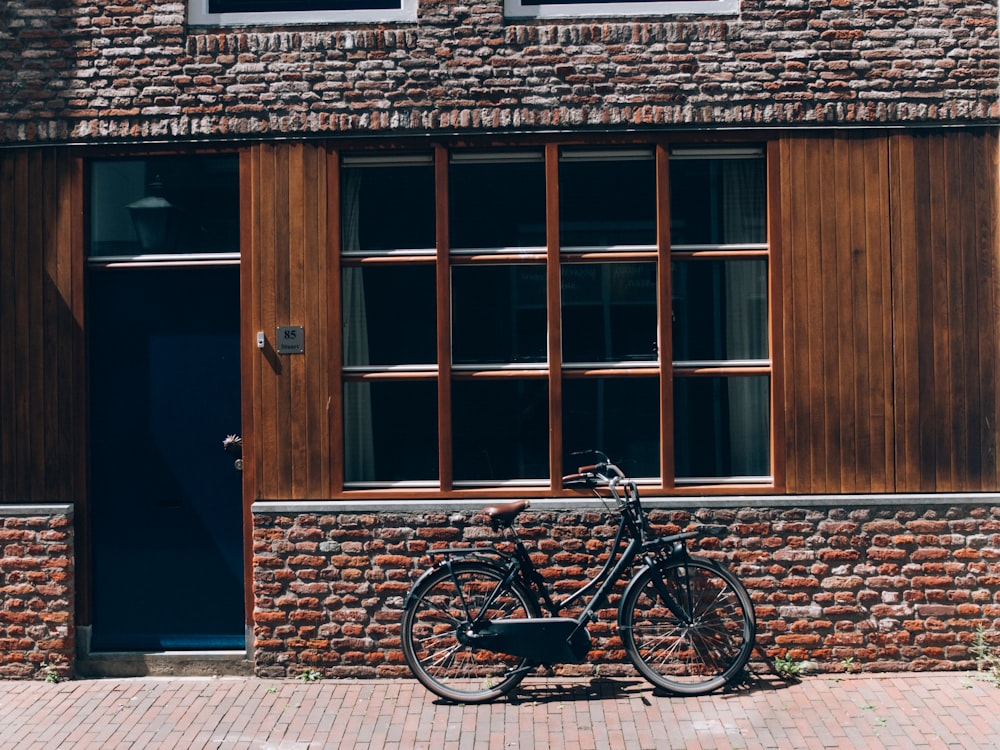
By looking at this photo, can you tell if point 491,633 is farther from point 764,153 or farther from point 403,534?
point 764,153

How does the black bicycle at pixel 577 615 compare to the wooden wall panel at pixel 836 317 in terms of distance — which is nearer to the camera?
the black bicycle at pixel 577 615

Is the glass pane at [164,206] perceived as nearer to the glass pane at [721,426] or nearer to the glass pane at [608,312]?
the glass pane at [608,312]

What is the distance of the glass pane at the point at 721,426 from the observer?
24.5 feet

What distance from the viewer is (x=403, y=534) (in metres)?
7.34

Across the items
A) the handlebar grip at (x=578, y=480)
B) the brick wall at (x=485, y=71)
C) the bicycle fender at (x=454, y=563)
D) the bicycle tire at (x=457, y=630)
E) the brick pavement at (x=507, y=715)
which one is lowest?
the brick pavement at (x=507, y=715)

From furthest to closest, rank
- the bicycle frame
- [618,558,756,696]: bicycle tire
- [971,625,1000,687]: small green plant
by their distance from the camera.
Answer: [971,625,1000,687]: small green plant, [618,558,756,696]: bicycle tire, the bicycle frame

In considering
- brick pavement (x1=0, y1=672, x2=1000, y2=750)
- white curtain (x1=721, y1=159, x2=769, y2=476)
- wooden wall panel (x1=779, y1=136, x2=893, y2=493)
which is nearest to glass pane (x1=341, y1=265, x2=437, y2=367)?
white curtain (x1=721, y1=159, x2=769, y2=476)

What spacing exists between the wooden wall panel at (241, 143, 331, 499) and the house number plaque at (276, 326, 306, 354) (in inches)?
1.2

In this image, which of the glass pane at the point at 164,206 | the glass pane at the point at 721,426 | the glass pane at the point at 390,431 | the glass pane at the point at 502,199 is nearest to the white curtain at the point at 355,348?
the glass pane at the point at 390,431

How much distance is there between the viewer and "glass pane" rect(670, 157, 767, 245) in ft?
24.5

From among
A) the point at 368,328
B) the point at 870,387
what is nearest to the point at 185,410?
the point at 368,328

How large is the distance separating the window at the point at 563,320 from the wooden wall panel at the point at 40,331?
181cm

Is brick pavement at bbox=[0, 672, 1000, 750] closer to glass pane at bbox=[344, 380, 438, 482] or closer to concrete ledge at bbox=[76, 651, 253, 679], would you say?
concrete ledge at bbox=[76, 651, 253, 679]

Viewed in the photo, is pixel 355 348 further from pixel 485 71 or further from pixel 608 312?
pixel 485 71
